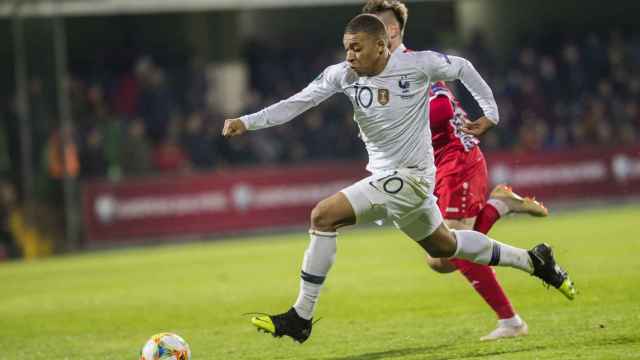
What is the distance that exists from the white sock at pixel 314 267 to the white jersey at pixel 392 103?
2.01 feet

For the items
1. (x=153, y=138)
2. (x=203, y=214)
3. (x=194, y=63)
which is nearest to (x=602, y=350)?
(x=203, y=214)

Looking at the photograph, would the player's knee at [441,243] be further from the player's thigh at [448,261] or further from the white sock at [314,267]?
the white sock at [314,267]

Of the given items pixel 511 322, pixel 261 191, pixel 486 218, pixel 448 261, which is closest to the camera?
pixel 511 322

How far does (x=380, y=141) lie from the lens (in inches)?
312

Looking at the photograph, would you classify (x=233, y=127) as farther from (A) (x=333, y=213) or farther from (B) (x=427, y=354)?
(B) (x=427, y=354)

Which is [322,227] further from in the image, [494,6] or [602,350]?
[494,6]

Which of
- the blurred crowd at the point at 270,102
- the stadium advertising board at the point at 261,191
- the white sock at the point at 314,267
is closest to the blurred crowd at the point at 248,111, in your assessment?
the blurred crowd at the point at 270,102

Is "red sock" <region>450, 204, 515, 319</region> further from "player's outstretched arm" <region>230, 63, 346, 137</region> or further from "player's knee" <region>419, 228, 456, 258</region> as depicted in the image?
"player's outstretched arm" <region>230, 63, 346, 137</region>

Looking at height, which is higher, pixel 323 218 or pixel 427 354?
pixel 323 218

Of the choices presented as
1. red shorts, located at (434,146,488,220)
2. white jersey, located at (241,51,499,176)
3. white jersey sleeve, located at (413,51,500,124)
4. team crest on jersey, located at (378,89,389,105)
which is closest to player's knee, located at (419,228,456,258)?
white jersey, located at (241,51,499,176)

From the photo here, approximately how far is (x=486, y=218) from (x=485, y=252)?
1.04 meters

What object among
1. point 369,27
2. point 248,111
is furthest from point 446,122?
point 248,111

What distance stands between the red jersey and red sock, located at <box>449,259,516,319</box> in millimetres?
912

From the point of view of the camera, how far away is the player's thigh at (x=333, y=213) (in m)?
7.66
